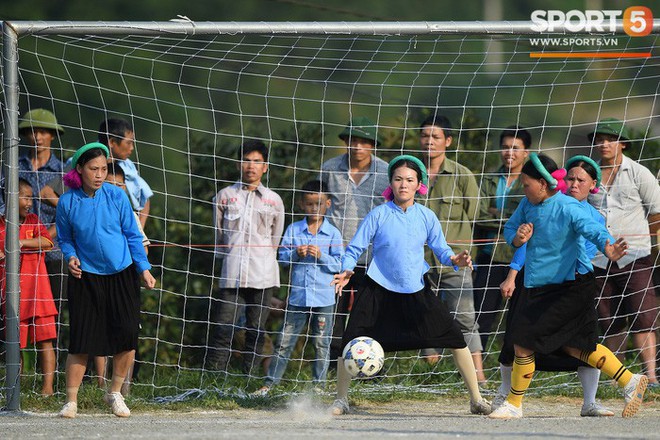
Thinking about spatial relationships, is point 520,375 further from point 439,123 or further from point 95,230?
point 95,230

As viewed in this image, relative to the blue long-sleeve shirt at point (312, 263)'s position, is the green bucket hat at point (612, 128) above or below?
above

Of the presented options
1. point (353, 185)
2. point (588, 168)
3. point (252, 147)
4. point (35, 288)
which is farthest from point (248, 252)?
point (588, 168)

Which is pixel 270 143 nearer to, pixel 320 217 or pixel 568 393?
pixel 320 217

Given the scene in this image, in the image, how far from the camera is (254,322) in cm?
983

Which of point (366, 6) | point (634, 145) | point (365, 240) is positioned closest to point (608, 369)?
point (365, 240)

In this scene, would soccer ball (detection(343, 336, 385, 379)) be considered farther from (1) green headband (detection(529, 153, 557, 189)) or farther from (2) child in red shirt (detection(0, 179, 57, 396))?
(2) child in red shirt (detection(0, 179, 57, 396))

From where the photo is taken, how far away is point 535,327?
311 inches

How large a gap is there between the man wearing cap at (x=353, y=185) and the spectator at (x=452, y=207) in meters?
0.42

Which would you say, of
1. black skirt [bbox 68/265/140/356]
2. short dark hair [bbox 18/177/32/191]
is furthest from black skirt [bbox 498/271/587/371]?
short dark hair [bbox 18/177/32/191]

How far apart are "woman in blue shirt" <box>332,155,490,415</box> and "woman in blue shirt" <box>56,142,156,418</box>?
147 centimetres

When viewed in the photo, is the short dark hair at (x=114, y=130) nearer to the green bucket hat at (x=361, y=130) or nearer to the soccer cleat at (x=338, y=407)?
the green bucket hat at (x=361, y=130)

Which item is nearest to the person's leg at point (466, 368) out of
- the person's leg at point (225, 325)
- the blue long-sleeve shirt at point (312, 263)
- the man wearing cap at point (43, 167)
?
the blue long-sleeve shirt at point (312, 263)

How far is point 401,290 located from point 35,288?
9.41 feet

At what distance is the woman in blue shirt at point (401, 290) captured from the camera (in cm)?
831
